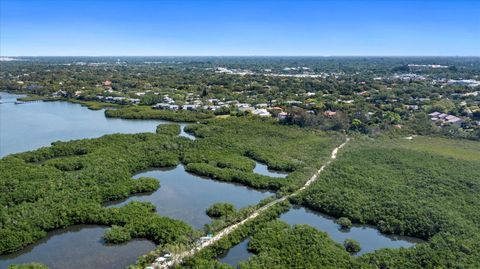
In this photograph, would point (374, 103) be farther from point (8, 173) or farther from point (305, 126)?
point (8, 173)

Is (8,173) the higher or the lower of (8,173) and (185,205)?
the higher

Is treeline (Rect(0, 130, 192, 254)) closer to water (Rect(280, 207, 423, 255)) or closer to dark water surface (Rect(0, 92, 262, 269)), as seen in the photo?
dark water surface (Rect(0, 92, 262, 269))

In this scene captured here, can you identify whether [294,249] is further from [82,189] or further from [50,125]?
[50,125]

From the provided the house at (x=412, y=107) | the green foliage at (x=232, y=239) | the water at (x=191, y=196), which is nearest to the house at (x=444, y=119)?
the house at (x=412, y=107)

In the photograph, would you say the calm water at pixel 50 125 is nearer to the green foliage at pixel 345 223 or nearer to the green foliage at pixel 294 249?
the green foliage at pixel 345 223

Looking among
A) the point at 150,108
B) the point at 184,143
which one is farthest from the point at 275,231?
the point at 150,108

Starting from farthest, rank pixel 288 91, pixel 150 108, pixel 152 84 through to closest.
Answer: pixel 152 84 < pixel 288 91 < pixel 150 108

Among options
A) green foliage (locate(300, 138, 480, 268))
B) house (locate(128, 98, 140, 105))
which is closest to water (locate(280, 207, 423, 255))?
green foliage (locate(300, 138, 480, 268))
